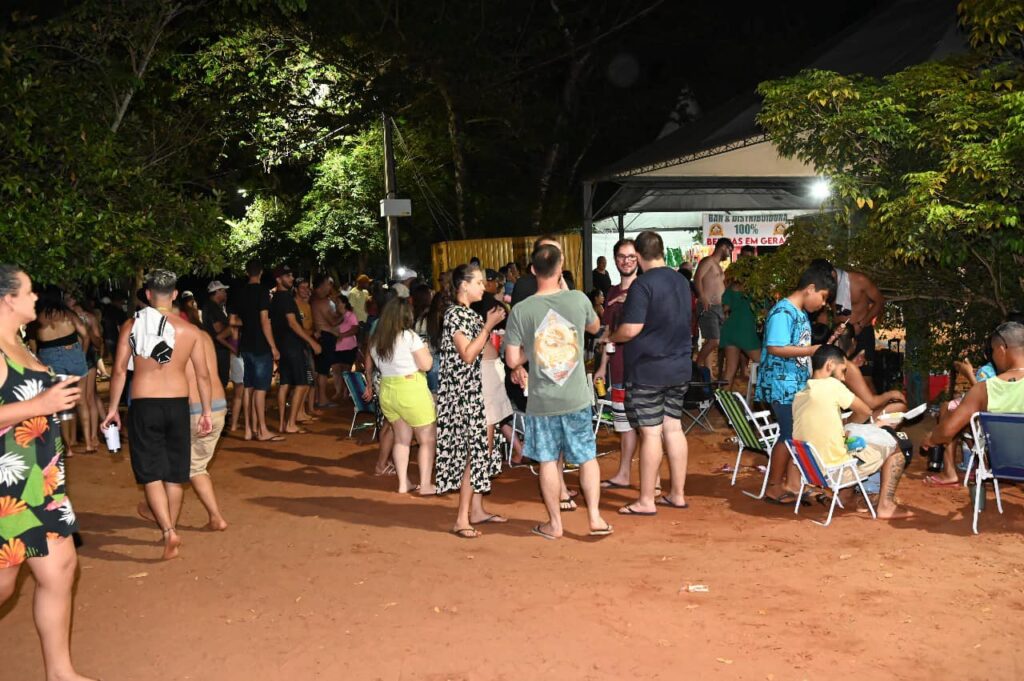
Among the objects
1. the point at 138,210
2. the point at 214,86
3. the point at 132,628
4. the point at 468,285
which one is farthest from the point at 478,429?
the point at 214,86

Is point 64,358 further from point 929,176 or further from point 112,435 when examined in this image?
point 929,176

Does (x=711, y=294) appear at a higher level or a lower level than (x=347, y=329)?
higher

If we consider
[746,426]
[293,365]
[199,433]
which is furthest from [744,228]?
[199,433]

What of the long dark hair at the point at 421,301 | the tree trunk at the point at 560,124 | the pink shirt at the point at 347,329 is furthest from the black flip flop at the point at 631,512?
the tree trunk at the point at 560,124

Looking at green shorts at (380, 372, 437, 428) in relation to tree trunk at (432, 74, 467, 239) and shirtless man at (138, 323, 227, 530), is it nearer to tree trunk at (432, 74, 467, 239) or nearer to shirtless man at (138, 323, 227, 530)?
shirtless man at (138, 323, 227, 530)

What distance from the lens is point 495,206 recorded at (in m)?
28.8

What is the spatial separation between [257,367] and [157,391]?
4.78m

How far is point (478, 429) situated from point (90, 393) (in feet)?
20.0

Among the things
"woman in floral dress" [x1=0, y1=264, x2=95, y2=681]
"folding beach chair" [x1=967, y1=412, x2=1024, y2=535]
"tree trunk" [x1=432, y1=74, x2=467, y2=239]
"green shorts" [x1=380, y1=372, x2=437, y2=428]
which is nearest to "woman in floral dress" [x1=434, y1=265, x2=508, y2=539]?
"green shorts" [x1=380, y1=372, x2=437, y2=428]

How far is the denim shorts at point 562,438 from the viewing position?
7078 millimetres

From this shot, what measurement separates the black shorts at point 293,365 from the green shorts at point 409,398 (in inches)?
143

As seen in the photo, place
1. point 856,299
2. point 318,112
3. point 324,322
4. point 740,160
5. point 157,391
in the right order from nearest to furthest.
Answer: point 157,391
point 856,299
point 324,322
point 740,160
point 318,112

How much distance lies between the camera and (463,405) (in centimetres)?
753

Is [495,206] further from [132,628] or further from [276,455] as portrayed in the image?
[132,628]
